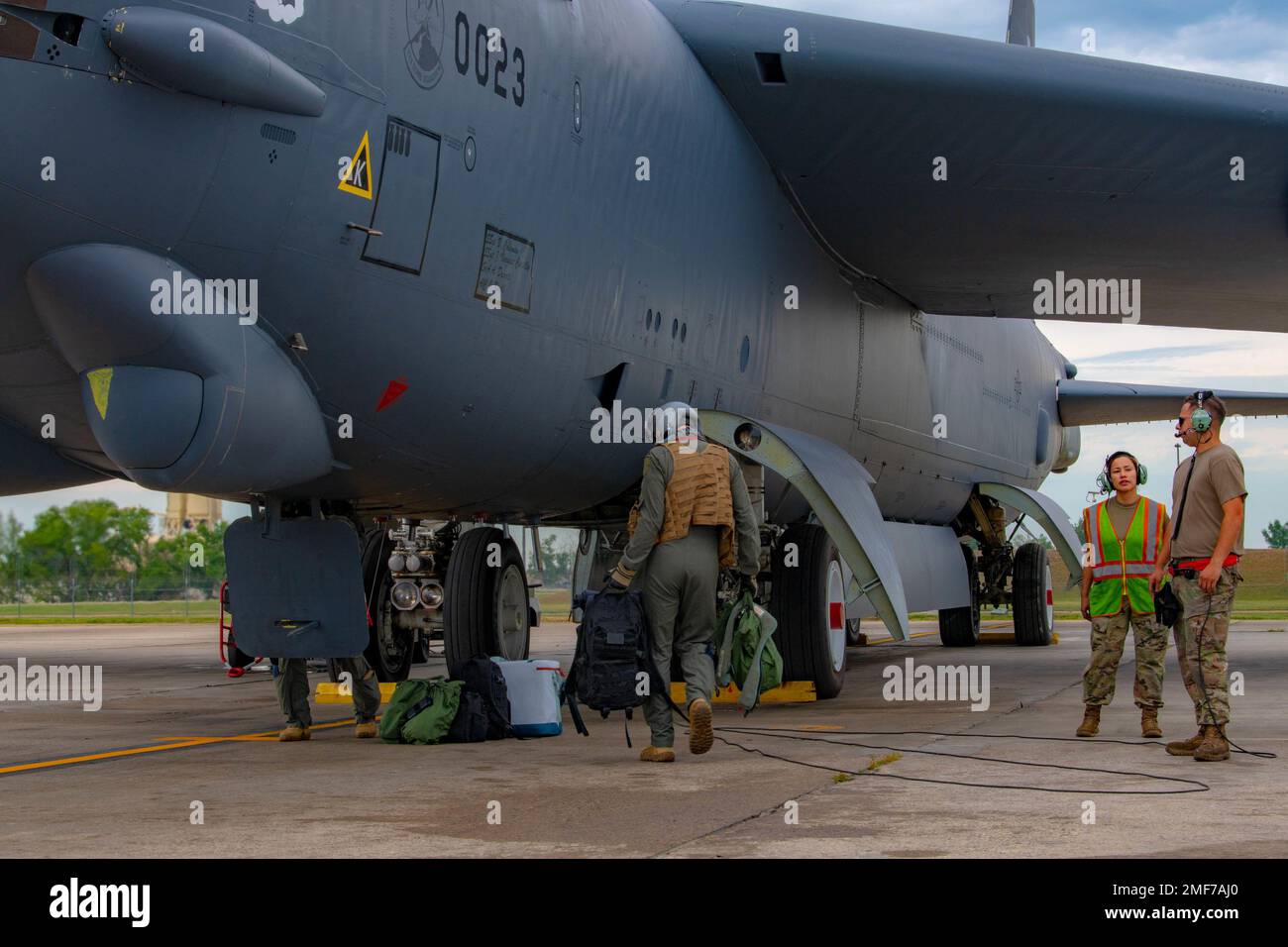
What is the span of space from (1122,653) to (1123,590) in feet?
1.19

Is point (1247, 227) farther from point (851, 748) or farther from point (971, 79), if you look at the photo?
point (851, 748)

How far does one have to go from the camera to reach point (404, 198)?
7273 millimetres

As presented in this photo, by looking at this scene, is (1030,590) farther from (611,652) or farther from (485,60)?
(485,60)

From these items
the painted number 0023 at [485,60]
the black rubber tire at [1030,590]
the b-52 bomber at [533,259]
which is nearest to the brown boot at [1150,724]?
the b-52 bomber at [533,259]

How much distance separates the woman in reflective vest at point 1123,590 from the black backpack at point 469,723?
3.52m

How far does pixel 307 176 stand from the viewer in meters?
6.73

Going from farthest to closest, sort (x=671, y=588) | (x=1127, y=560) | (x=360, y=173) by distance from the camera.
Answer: (x=1127, y=560) → (x=671, y=588) → (x=360, y=173)

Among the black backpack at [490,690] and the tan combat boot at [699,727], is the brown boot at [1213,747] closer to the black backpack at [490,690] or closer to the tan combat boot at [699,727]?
the tan combat boot at [699,727]

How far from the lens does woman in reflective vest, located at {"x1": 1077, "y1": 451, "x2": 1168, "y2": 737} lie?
8.27 meters

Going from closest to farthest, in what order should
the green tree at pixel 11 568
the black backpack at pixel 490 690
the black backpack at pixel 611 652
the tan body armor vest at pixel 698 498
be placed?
the black backpack at pixel 611 652, the tan body armor vest at pixel 698 498, the black backpack at pixel 490 690, the green tree at pixel 11 568

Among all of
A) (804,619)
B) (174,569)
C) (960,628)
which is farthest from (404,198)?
(174,569)

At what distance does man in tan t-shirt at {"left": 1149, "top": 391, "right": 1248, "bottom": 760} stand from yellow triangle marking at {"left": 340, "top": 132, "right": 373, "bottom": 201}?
442cm

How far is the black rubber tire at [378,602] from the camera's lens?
13.0 m

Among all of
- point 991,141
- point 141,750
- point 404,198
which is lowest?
point 141,750
